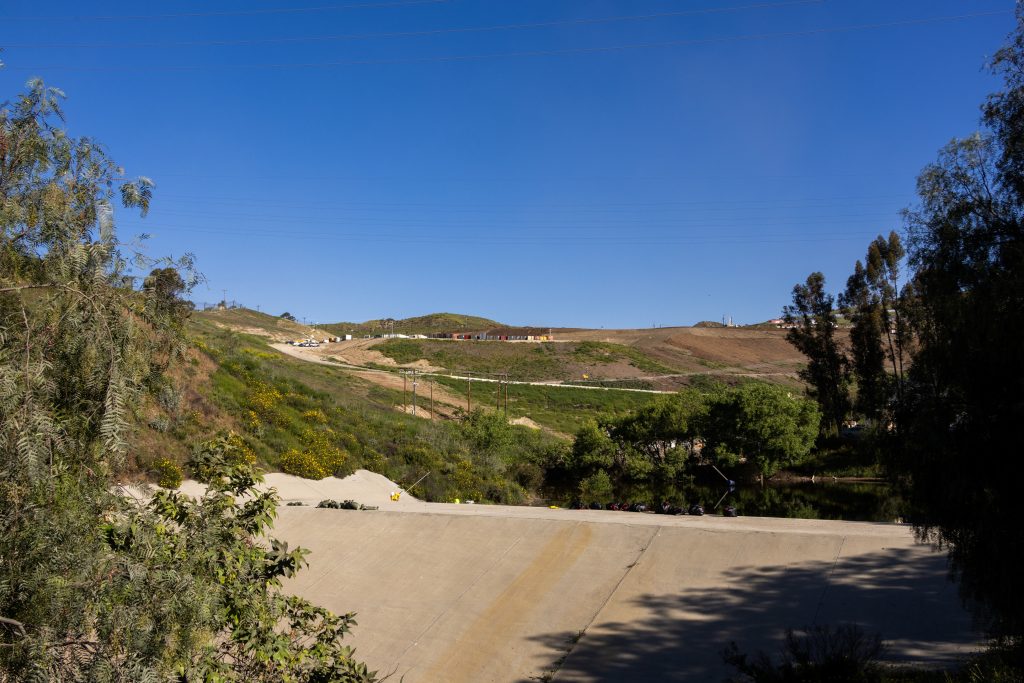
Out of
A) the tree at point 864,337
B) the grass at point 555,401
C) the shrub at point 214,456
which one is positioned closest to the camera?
the shrub at point 214,456

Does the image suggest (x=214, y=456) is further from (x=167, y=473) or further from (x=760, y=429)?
(x=760, y=429)

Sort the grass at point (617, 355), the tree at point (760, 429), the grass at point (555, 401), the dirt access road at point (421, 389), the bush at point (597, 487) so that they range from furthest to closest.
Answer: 1. the grass at point (617, 355)
2. the grass at point (555, 401)
3. the dirt access road at point (421, 389)
4. the tree at point (760, 429)
5. the bush at point (597, 487)

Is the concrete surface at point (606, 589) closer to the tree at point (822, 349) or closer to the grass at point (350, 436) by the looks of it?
the grass at point (350, 436)

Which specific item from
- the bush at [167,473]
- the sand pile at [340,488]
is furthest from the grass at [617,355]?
the bush at [167,473]

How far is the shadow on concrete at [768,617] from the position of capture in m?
12.7

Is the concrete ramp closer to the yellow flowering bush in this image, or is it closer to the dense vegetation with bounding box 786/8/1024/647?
the dense vegetation with bounding box 786/8/1024/647

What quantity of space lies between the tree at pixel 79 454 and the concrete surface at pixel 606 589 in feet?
26.5

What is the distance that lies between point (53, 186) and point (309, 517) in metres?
16.3

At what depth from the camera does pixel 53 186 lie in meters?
6.32

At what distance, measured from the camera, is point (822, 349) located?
41.6 metres

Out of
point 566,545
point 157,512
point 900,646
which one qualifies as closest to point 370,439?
point 566,545

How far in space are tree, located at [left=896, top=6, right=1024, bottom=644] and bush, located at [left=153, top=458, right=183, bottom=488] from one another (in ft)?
63.6

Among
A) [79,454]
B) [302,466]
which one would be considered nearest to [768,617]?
[79,454]

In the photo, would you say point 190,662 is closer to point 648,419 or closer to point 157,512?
point 157,512
